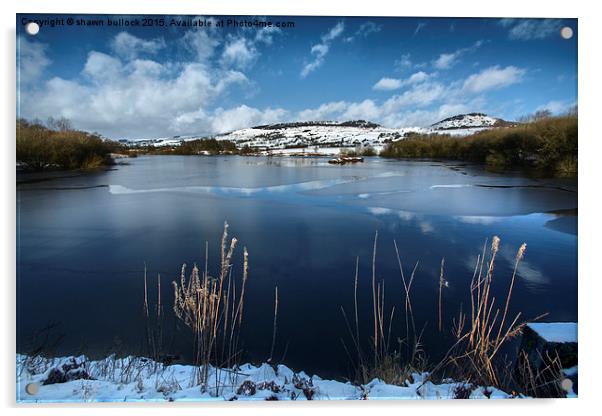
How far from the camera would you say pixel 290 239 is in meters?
3.22

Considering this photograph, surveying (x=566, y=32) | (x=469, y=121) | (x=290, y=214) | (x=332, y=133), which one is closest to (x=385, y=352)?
(x=290, y=214)

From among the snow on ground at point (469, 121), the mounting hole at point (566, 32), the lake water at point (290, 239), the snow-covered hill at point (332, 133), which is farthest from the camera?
the snow-covered hill at point (332, 133)

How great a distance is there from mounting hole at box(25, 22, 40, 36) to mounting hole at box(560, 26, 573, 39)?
3.92 meters

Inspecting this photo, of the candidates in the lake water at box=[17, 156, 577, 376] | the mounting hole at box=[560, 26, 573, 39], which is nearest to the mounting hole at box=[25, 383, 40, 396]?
the lake water at box=[17, 156, 577, 376]

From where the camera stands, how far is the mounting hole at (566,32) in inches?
104

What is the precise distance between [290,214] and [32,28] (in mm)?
2554

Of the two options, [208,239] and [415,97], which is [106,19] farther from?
[415,97]

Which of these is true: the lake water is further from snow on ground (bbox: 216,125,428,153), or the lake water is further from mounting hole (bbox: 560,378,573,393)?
mounting hole (bbox: 560,378,573,393)

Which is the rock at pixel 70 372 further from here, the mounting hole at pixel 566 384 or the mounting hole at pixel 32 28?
the mounting hole at pixel 566 384

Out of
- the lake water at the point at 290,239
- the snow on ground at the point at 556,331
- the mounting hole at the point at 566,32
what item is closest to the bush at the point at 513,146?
the lake water at the point at 290,239

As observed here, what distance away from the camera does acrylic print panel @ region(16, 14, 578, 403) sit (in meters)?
2.29

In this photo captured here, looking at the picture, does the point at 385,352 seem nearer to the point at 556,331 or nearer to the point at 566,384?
the point at 556,331

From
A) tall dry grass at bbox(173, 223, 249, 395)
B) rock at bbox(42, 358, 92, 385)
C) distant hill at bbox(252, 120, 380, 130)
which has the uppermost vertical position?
distant hill at bbox(252, 120, 380, 130)
